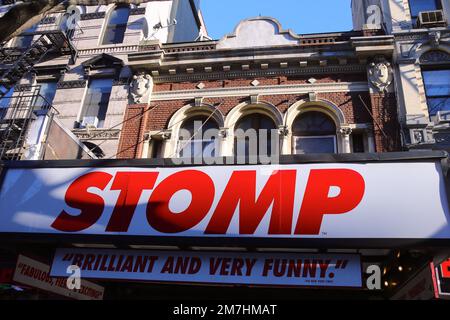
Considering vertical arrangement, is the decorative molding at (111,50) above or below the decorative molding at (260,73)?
above

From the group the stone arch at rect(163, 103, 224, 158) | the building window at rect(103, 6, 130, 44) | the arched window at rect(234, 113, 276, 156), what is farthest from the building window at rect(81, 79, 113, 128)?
the arched window at rect(234, 113, 276, 156)

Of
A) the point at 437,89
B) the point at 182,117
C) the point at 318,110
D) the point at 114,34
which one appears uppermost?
the point at 114,34

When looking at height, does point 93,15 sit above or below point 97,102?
above

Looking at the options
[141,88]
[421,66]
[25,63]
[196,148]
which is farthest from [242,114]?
[25,63]

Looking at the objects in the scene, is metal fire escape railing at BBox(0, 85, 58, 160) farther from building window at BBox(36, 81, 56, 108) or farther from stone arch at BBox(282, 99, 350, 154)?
stone arch at BBox(282, 99, 350, 154)

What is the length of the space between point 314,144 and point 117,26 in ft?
28.9

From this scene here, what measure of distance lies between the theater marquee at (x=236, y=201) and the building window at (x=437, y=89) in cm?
510

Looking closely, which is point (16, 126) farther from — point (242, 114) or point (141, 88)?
point (242, 114)

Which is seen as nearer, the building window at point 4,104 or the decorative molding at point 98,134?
the decorative molding at point 98,134

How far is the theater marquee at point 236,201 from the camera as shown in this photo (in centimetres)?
580

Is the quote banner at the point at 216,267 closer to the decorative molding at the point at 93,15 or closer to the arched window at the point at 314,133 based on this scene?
the arched window at the point at 314,133

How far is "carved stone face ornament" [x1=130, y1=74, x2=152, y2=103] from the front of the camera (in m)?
12.0

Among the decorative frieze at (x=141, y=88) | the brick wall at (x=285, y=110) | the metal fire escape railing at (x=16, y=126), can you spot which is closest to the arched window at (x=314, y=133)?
the brick wall at (x=285, y=110)

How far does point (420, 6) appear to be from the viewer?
11820 millimetres
